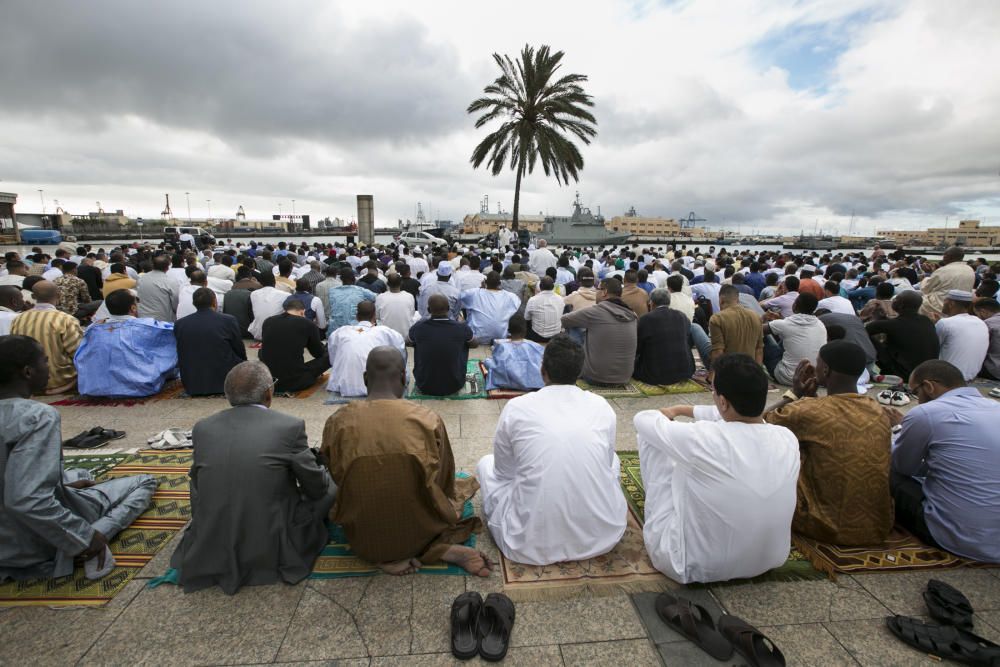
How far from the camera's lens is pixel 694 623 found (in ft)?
7.11

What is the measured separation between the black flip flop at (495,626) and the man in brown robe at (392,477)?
0.98 ft

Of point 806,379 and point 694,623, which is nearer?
point 694,623

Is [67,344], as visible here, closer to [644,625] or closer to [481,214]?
[644,625]

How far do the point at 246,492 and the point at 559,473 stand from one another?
1601 mm

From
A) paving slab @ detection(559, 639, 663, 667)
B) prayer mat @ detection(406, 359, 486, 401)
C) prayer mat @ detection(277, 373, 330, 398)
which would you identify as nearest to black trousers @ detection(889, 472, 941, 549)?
paving slab @ detection(559, 639, 663, 667)

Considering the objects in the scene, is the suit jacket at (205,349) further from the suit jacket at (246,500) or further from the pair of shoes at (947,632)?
the pair of shoes at (947,632)

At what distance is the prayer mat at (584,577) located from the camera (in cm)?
249

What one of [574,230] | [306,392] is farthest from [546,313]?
[574,230]

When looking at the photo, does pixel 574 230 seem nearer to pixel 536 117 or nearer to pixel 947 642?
pixel 536 117

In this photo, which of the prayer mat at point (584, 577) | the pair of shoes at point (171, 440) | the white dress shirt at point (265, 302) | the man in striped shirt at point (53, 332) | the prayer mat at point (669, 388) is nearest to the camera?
the prayer mat at point (584, 577)

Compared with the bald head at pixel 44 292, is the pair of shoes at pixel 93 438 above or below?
below

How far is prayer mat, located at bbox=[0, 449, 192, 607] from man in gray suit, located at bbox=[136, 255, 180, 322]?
3.83m

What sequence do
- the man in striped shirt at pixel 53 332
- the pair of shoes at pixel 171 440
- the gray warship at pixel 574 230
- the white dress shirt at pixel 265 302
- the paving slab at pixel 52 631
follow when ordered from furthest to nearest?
the gray warship at pixel 574 230 → the white dress shirt at pixel 265 302 → the man in striped shirt at pixel 53 332 → the pair of shoes at pixel 171 440 → the paving slab at pixel 52 631

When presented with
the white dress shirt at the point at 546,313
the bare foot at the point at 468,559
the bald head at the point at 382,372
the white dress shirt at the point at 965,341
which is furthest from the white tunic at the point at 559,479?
the white dress shirt at the point at 965,341
